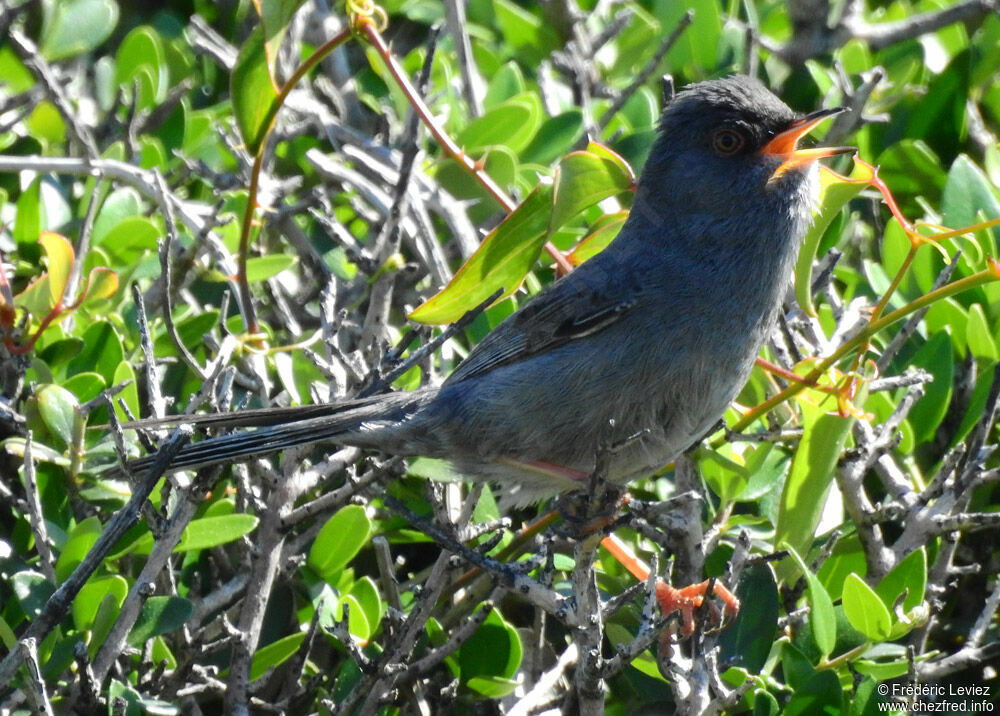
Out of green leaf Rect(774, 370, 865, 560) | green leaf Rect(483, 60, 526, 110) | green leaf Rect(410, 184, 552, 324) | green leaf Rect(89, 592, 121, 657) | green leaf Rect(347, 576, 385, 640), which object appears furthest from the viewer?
green leaf Rect(483, 60, 526, 110)

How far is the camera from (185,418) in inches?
133

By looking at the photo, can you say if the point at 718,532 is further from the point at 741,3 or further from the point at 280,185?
the point at 741,3

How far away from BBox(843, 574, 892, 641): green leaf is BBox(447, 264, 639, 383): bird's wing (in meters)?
1.25

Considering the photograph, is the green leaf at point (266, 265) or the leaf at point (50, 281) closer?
the leaf at point (50, 281)

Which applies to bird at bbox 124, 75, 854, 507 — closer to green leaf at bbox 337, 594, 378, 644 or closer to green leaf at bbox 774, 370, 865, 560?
green leaf at bbox 774, 370, 865, 560

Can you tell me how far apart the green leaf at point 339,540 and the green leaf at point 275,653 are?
0.79ft

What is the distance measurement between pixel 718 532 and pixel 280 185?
2.46m

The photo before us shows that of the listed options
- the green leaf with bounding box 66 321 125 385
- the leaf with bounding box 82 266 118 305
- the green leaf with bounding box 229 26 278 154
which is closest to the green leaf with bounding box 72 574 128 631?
the green leaf with bounding box 66 321 125 385

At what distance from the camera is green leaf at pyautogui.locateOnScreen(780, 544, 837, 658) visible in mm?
3197

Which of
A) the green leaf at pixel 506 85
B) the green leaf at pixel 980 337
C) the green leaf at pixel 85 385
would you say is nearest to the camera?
the green leaf at pixel 85 385

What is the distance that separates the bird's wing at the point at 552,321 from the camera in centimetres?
403

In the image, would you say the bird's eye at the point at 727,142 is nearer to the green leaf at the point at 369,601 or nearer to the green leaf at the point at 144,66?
the green leaf at the point at 369,601

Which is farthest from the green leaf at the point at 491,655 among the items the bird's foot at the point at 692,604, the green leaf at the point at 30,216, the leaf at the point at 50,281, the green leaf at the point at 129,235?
the green leaf at the point at 30,216

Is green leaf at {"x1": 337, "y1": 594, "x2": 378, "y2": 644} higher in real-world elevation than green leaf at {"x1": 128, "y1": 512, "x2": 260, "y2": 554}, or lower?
lower
